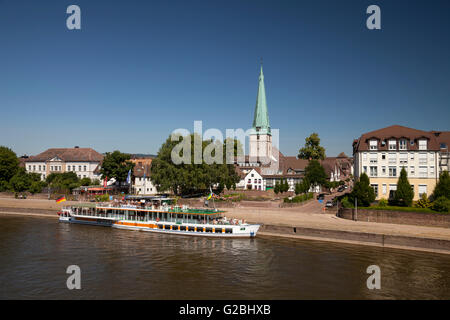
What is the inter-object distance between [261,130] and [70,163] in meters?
64.0

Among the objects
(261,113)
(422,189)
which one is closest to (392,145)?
(422,189)

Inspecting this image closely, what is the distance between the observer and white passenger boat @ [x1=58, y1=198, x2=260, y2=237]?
4584 centimetres

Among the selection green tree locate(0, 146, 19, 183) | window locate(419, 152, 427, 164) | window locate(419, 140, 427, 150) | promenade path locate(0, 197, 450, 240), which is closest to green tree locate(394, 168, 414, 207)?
promenade path locate(0, 197, 450, 240)

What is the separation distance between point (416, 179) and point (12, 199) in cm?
8525

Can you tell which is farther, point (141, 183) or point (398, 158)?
point (141, 183)

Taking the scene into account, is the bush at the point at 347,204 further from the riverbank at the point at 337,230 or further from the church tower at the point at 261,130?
the church tower at the point at 261,130

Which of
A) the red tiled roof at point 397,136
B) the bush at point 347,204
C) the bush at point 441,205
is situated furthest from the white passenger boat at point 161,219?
the red tiled roof at point 397,136

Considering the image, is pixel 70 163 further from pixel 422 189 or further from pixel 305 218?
pixel 422 189

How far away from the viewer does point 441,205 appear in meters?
43.5

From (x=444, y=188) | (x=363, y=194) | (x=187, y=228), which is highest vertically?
(x=444, y=188)

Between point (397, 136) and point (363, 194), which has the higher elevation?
point (397, 136)

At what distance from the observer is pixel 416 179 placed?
54406 millimetres
